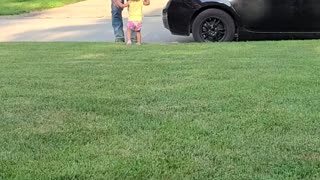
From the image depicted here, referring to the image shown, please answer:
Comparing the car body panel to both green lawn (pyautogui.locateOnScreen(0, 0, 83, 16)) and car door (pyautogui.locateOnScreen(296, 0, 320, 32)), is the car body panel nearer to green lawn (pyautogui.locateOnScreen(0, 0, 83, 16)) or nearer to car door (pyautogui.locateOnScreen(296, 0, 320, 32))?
car door (pyautogui.locateOnScreen(296, 0, 320, 32))

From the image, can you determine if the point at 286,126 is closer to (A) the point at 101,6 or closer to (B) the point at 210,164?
(B) the point at 210,164

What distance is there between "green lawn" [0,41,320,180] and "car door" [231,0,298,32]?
8.93 feet

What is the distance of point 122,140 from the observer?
3881mm

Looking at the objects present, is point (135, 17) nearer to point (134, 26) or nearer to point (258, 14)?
point (134, 26)

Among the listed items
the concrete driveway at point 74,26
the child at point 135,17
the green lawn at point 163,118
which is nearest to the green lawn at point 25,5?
the concrete driveway at point 74,26

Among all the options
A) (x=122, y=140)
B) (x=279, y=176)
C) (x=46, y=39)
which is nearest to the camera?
(x=279, y=176)

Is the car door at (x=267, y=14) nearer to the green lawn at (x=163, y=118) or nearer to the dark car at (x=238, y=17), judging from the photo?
the dark car at (x=238, y=17)

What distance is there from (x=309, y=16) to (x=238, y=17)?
115 cm

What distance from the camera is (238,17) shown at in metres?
10.1

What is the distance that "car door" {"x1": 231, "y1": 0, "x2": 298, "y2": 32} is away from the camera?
983cm

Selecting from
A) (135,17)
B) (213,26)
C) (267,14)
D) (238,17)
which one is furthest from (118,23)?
(267,14)

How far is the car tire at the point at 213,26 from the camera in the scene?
A: 10047 millimetres

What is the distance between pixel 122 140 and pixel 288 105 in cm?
148

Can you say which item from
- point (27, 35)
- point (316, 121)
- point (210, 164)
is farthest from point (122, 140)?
point (27, 35)
